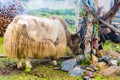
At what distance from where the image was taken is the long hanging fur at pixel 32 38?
6148 mm

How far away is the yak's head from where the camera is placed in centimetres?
719

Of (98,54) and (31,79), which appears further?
(98,54)

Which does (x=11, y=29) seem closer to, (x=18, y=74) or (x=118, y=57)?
(x=18, y=74)

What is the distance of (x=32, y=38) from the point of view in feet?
20.4

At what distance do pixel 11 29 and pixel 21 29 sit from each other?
194mm

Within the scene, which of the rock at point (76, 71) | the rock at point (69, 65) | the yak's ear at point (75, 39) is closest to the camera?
the rock at point (76, 71)

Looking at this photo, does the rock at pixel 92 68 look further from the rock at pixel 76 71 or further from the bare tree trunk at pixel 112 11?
the bare tree trunk at pixel 112 11

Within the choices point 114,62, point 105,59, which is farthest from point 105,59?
point 114,62

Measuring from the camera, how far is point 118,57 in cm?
696

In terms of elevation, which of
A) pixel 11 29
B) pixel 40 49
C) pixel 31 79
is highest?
pixel 11 29

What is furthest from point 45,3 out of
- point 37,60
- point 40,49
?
point 40,49

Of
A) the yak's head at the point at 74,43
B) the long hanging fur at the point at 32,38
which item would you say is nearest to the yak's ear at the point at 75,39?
the yak's head at the point at 74,43

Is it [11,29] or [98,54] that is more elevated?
[11,29]

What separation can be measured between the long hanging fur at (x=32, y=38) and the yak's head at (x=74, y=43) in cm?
43
